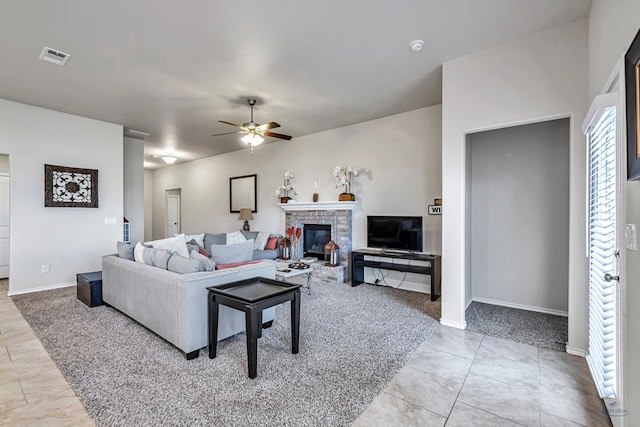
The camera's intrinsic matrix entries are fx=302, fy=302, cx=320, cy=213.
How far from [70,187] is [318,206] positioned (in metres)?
4.19

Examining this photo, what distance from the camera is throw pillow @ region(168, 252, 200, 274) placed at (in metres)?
2.71

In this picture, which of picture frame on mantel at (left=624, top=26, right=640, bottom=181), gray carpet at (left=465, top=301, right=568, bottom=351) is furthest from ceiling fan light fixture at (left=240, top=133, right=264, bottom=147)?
picture frame on mantel at (left=624, top=26, right=640, bottom=181)

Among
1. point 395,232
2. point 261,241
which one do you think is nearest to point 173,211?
point 261,241

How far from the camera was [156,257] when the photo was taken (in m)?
3.07

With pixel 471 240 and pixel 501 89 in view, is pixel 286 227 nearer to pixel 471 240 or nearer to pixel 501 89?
pixel 471 240

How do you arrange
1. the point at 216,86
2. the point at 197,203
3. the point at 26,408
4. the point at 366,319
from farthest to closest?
the point at 197,203, the point at 216,86, the point at 366,319, the point at 26,408

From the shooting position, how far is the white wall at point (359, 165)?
4.73 m

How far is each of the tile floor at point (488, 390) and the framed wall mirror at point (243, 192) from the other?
5436 mm

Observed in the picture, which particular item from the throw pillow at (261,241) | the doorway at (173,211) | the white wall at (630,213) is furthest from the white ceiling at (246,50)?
the doorway at (173,211)

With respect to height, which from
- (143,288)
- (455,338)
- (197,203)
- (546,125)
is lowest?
(455,338)

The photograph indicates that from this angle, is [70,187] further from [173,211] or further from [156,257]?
[173,211]

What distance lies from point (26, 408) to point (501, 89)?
4.58 m

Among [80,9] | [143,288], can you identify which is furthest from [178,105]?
[143,288]

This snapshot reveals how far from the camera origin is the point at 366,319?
348cm
